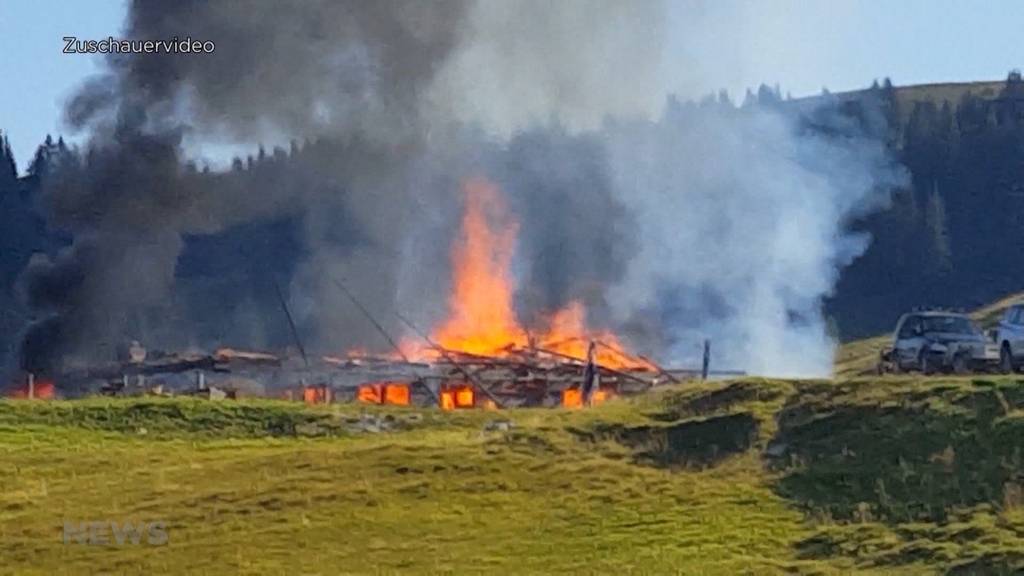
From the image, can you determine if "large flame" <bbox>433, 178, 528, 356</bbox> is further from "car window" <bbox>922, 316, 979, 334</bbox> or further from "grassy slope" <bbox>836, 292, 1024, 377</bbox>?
"car window" <bbox>922, 316, 979, 334</bbox>

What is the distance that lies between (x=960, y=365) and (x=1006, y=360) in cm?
146

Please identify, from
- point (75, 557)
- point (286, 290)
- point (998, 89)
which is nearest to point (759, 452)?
point (75, 557)

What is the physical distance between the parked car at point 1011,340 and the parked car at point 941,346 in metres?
0.69

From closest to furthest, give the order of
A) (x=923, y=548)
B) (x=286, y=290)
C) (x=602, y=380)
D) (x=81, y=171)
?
(x=923, y=548) < (x=602, y=380) < (x=81, y=171) < (x=286, y=290)

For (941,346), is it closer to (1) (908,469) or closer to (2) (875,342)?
(1) (908,469)

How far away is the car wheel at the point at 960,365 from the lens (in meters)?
38.4

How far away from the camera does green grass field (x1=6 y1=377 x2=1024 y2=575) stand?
970 inches

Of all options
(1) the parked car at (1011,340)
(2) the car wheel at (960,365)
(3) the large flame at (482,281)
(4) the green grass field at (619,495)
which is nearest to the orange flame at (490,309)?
(3) the large flame at (482,281)

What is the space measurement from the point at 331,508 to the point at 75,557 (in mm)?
4394

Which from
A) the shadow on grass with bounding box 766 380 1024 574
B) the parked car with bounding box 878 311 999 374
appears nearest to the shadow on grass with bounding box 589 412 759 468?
the shadow on grass with bounding box 766 380 1024 574

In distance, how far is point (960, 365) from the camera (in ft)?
127

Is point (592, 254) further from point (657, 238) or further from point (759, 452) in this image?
point (759, 452)

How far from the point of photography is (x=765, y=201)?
97188 mm

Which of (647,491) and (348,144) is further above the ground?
(348,144)
